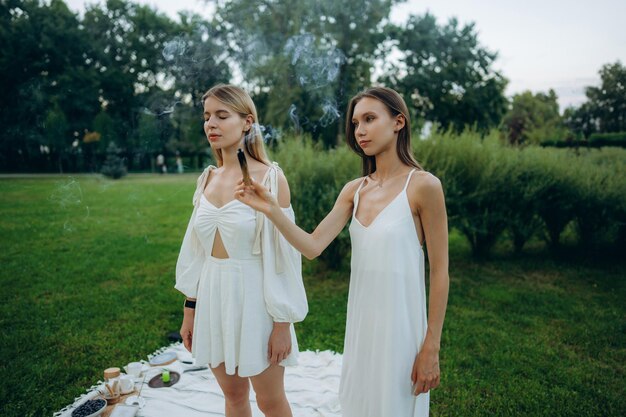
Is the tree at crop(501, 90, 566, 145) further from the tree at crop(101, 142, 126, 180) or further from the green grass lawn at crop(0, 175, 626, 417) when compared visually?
the tree at crop(101, 142, 126, 180)

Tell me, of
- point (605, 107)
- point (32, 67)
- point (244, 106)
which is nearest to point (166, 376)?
A: point (244, 106)

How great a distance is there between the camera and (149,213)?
1449 centimetres

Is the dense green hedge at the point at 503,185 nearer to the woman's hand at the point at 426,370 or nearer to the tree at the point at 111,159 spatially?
the tree at the point at 111,159

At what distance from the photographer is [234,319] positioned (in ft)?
7.68

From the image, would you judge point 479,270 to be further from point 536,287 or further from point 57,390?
point 57,390

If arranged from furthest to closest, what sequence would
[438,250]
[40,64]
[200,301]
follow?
[40,64] < [200,301] < [438,250]

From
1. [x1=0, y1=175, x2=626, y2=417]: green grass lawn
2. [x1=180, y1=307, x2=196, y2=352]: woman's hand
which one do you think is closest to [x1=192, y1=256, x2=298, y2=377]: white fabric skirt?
[x1=180, y1=307, x2=196, y2=352]: woman's hand

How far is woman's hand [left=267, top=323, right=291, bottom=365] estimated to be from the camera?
2352mm

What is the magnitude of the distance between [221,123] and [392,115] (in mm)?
989

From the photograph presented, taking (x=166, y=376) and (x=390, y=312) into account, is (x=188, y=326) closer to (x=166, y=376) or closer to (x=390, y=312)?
(x=390, y=312)

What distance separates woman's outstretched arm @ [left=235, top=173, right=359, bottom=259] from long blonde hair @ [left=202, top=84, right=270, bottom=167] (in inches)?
10.5

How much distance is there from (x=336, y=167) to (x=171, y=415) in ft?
18.0

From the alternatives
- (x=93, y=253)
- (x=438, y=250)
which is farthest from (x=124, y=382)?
(x=93, y=253)

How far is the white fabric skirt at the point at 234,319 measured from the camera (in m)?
2.31
